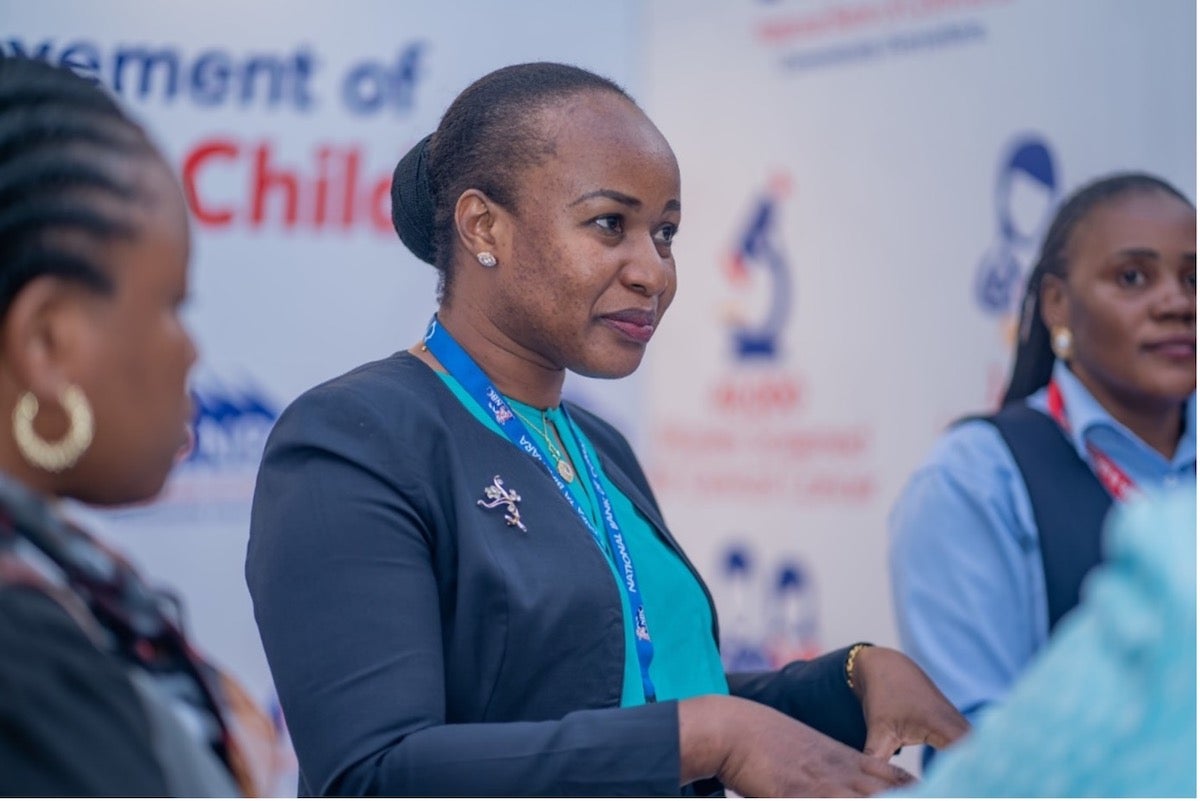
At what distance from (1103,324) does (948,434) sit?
38 cm

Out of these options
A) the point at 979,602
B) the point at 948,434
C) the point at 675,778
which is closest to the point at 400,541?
the point at 675,778

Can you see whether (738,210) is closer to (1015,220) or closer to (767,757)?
(1015,220)

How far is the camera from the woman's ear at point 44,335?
38.9 inches

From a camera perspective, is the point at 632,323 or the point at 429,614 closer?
the point at 429,614

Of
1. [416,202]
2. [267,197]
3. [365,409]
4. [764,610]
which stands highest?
[416,202]

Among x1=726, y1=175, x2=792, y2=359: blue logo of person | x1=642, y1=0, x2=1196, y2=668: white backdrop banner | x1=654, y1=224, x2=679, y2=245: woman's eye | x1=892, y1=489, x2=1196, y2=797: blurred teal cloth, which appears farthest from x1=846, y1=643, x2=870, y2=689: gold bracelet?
x1=726, y1=175, x2=792, y2=359: blue logo of person

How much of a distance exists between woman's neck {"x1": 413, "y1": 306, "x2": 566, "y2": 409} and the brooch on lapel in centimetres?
22

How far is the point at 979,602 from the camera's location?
8.20 ft

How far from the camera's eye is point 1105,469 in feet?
8.79

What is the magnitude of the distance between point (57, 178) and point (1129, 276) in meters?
2.28

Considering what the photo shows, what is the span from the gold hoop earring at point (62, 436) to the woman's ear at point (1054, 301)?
2.28m

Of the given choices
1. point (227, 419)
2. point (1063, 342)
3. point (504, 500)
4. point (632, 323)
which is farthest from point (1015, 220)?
point (504, 500)

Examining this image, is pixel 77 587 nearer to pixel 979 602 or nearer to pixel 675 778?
pixel 675 778

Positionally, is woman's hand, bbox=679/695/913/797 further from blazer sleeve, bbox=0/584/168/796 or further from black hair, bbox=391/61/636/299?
black hair, bbox=391/61/636/299
